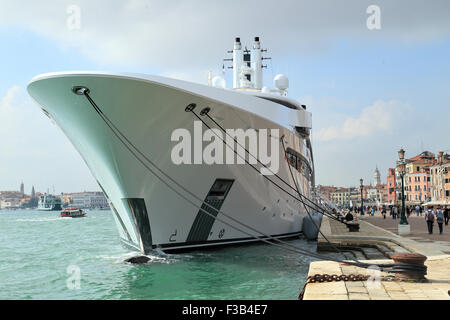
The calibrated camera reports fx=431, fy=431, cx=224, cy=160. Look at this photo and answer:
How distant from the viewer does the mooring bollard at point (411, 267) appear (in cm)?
623

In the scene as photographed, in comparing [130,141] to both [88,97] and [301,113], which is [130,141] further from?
[301,113]

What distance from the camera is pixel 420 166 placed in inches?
3103

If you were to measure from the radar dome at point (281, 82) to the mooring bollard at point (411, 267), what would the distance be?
51.2 ft

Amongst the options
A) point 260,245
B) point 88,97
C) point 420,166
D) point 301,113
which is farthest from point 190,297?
point 420,166

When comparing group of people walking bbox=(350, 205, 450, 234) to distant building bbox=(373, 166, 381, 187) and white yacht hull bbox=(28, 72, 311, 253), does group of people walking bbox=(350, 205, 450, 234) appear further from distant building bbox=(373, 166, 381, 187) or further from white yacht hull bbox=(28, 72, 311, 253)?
distant building bbox=(373, 166, 381, 187)

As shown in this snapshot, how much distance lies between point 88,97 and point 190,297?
16.7 ft

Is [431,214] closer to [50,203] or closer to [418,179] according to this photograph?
[418,179]

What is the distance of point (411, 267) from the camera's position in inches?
247

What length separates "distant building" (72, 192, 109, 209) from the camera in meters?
149

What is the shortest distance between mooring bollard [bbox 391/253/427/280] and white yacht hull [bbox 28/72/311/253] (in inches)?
243
